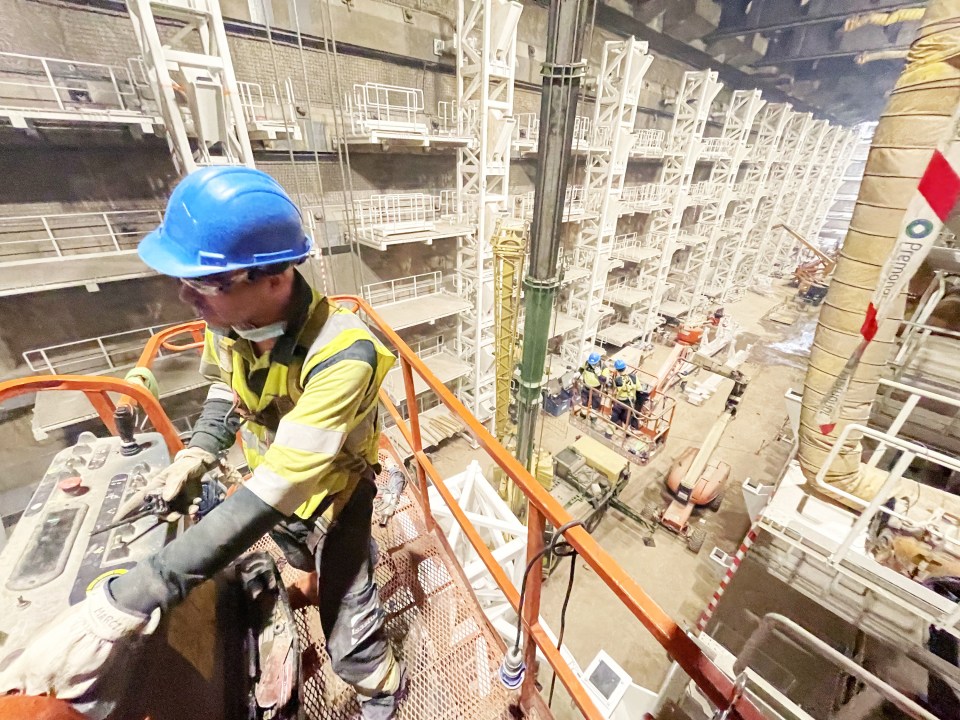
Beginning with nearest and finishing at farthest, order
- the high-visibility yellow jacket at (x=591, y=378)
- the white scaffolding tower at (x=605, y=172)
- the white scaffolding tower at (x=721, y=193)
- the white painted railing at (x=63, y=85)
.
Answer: the white painted railing at (x=63, y=85) < the white scaffolding tower at (x=605, y=172) < the high-visibility yellow jacket at (x=591, y=378) < the white scaffolding tower at (x=721, y=193)

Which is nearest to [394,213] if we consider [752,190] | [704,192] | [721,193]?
[704,192]

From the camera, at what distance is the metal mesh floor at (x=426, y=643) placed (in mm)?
2029

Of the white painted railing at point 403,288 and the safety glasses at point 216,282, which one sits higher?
the safety glasses at point 216,282

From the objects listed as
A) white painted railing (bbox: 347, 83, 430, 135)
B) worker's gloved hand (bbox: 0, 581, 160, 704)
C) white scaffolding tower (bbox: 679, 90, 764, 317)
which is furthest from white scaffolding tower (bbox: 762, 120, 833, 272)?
worker's gloved hand (bbox: 0, 581, 160, 704)

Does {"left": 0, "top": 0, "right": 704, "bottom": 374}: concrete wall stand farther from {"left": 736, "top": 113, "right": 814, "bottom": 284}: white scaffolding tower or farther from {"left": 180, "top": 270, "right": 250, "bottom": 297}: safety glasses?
{"left": 736, "top": 113, "right": 814, "bottom": 284}: white scaffolding tower

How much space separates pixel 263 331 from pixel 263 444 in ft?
2.70

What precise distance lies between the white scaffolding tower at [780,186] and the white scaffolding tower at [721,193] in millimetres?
4622

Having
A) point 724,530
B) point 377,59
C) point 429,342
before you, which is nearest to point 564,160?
point 377,59

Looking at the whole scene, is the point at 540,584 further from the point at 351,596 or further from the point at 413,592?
the point at 413,592

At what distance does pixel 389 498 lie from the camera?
3.13 metres

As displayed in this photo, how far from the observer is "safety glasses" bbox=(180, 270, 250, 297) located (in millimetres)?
1450

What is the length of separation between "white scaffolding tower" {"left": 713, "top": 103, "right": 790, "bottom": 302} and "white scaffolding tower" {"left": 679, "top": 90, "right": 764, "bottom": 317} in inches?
27.9

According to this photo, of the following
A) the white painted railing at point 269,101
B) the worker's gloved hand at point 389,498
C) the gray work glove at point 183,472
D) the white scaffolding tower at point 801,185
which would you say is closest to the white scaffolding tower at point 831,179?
the white scaffolding tower at point 801,185

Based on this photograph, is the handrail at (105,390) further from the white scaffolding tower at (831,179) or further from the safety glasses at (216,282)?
the white scaffolding tower at (831,179)
